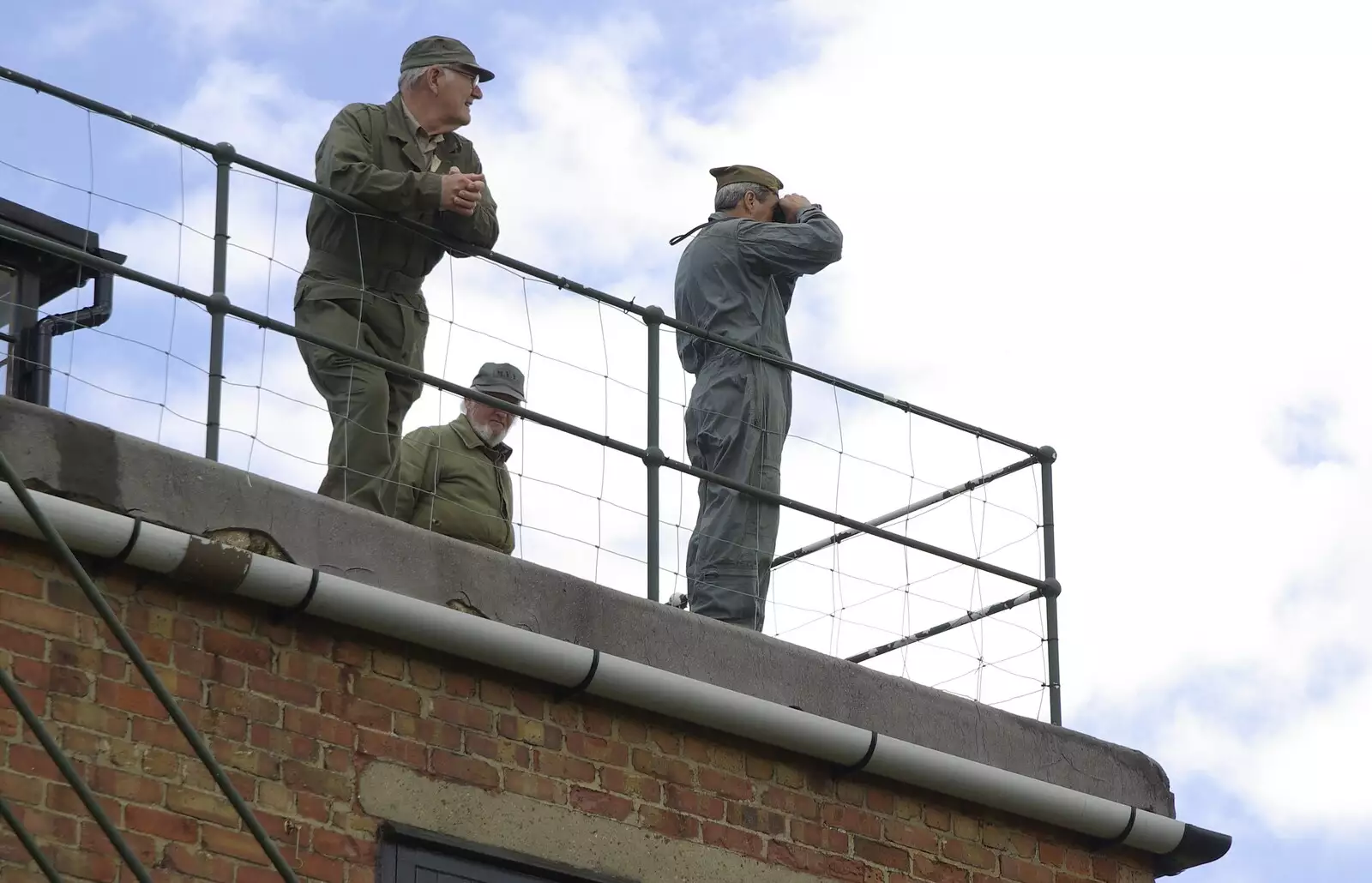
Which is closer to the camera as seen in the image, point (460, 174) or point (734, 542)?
point (460, 174)

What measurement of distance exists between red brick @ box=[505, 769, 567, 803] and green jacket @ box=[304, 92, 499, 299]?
174cm

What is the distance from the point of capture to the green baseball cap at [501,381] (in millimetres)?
9953

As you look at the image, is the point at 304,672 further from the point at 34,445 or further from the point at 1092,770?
the point at 1092,770

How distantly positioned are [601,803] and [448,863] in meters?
0.62

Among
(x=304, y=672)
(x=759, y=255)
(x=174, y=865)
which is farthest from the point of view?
(x=759, y=255)

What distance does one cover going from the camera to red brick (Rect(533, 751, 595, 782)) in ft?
25.5

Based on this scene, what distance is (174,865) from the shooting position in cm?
685

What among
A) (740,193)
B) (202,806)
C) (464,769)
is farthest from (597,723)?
(740,193)

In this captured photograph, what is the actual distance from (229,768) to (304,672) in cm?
41

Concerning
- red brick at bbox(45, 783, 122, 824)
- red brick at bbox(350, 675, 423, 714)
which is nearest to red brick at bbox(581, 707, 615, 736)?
red brick at bbox(350, 675, 423, 714)

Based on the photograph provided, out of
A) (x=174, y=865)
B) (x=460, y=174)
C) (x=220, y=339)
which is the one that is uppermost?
(x=460, y=174)

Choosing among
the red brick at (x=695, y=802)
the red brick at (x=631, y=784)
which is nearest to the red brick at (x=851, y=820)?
the red brick at (x=695, y=802)

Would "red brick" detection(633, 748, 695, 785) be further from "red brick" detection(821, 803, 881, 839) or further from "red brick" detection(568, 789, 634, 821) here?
"red brick" detection(821, 803, 881, 839)

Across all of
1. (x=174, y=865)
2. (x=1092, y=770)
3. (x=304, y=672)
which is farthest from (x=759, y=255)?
(x=174, y=865)
